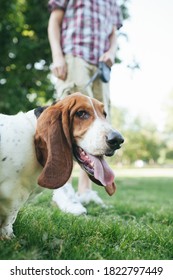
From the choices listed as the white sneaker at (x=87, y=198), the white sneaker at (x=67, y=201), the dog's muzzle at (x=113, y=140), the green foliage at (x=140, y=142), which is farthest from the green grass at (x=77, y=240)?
the green foliage at (x=140, y=142)

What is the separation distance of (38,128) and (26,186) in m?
0.47

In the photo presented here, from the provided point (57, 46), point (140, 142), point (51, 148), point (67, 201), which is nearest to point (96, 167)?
point (51, 148)

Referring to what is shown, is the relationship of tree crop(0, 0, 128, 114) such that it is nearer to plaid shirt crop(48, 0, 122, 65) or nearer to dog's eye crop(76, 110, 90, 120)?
plaid shirt crop(48, 0, 122, 65)

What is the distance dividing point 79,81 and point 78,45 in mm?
512

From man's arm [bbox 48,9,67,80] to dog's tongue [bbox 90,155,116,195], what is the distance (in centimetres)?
247

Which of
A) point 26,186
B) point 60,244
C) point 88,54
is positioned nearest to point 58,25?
point 88,54

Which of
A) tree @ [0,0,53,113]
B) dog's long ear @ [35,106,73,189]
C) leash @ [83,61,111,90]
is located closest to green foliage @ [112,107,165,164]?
tree @ [0,0,53,113]

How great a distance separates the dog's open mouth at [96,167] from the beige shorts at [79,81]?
7.10 feet

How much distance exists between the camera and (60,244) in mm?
3299

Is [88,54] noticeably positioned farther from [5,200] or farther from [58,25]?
[5,200]

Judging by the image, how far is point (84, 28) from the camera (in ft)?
19.3

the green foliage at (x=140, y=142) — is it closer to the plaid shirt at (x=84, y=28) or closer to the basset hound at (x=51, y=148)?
the plaid shirt at (x=84, y=28)

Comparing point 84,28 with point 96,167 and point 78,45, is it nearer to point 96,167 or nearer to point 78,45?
point 78,45

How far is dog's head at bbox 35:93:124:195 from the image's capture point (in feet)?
11.0
